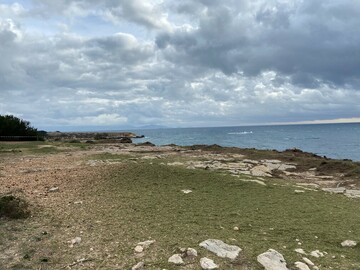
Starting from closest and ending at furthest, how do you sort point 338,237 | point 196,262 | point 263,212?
point 196,262, point 338,237, point 263,212

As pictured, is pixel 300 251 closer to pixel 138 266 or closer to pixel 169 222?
pixel 169 222

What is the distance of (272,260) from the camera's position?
5.52 meters

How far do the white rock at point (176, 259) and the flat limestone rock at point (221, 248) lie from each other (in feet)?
1.94

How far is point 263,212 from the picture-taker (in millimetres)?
8484

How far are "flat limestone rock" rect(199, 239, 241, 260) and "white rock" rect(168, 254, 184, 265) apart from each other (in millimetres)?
593

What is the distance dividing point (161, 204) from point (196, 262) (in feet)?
11.5

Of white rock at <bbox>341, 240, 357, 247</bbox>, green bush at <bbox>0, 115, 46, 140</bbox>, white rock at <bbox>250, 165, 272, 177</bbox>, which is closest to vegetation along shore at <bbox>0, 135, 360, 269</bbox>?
white rock at <bbox>341, 240, 357, 247</bbox>

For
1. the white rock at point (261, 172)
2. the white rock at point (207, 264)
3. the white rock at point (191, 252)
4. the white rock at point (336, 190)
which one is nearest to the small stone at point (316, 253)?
the white rock at point (207, 264)

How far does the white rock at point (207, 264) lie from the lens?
17.1ft

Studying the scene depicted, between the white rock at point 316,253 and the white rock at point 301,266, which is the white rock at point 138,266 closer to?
the white rock at point 301,266

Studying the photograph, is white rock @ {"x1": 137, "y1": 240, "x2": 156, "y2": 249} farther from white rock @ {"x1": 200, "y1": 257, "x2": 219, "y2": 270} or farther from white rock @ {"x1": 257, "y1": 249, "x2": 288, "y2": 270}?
white rock @ {"x1": 257, "y1": 249, "x2": 288, "y2": 270}

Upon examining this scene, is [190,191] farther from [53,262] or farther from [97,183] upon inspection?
[53,262]

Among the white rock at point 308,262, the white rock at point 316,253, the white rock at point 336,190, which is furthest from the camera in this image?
the white rock at point 336,190

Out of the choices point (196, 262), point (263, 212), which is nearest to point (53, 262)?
point (196, 262)
